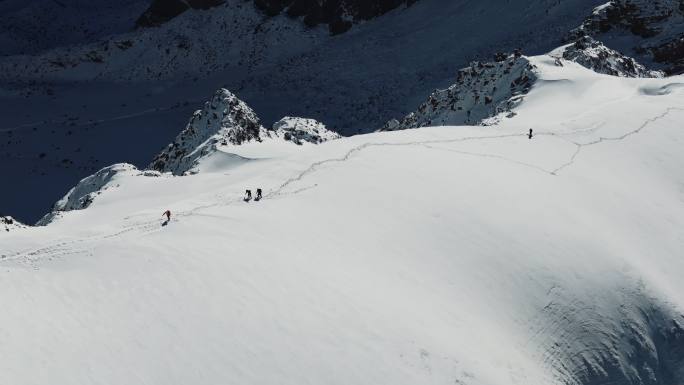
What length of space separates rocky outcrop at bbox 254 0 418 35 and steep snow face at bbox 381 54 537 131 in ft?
64.8

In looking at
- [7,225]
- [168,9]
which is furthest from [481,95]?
[168,9]

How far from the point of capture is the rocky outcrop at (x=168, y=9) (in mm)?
54281

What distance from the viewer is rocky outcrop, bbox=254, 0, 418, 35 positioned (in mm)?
51156

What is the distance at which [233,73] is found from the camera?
48.8 m

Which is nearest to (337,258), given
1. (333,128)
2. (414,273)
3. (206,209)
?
(414,273)

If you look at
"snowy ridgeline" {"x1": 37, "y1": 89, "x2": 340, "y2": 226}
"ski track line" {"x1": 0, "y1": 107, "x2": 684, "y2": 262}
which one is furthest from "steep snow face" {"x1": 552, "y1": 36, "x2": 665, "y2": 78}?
"snowy ridgeline" {"x1": 37, "y1": 89, "x2": 340, "y2": 226}

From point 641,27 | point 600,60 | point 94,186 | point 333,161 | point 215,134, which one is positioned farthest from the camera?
point 641,27

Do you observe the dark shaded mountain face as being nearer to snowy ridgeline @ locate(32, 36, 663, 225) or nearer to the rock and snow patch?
snowy ridgeline @ locate(32, 36, 663, 225)

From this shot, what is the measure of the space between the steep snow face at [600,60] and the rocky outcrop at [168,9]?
94.1ft

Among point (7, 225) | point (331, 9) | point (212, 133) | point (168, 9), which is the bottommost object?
point (212, 133)

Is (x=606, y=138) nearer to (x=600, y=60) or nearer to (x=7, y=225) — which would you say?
(x=600, y=60)

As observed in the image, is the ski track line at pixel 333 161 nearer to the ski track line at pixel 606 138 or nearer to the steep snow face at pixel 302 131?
the ski track line at pixel 606 138

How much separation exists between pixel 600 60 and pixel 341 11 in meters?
21.5

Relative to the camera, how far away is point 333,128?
41219mm
